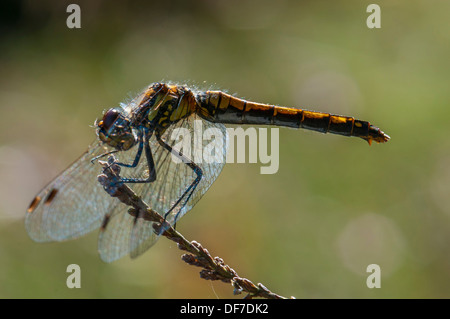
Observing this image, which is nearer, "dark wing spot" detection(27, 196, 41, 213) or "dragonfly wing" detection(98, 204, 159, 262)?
"dragonfly wing" detection(98, 204, 159, 262)

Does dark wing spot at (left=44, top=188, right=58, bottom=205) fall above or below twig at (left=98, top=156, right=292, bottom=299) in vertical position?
above

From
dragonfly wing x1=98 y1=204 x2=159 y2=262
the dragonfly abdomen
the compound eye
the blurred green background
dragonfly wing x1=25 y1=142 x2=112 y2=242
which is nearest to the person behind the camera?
dragonfly wing x1=98 y1=204 x2=159 y2=262

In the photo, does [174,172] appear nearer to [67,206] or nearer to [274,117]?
[67,206]

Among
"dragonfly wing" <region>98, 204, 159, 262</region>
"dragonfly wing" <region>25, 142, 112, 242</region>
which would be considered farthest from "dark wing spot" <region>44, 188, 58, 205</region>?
"dragonfly wing" <region>98, 204, 159, 262</region>

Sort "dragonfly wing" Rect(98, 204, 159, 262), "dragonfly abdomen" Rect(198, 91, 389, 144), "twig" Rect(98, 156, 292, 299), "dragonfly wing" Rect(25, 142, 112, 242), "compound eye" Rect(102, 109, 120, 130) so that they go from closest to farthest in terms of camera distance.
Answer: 1. "twig" Rect(98, 156, 292, 299)
2. "dragonfly wing" Rect(98, 204, 159, 262)
3. "compound eye" Rect(102, 109, 120, 130)
4. "dragonfly wing" Rect(25, 142, 112, 242)
5. "dragonfly abdomen" Rect(198, 91, 389, 144)

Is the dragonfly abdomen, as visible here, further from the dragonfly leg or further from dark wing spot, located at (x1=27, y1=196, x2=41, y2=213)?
dark wing spot, located at (x1=27, y1=196, x2=41, y2=213)

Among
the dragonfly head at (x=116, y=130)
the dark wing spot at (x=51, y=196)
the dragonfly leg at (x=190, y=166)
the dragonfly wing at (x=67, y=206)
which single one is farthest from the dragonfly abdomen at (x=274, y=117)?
the dark wing spot at (x=51, y=196)

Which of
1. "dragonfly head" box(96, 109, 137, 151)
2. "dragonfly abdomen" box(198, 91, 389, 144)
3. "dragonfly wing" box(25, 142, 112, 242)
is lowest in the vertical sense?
"dragonfly wing" box(25, 142, 112, 242)

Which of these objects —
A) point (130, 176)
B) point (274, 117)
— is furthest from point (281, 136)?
point (130, 176)
